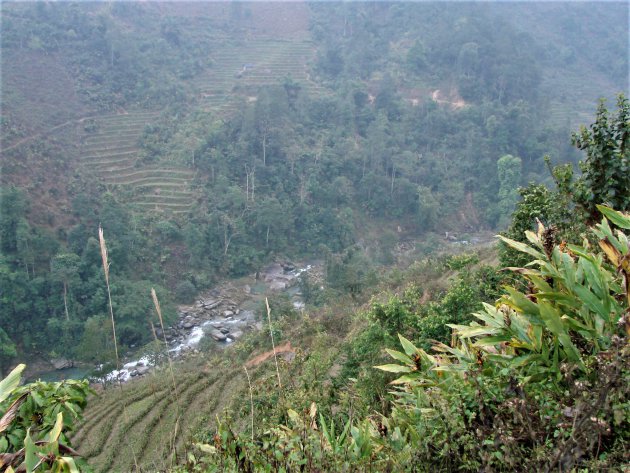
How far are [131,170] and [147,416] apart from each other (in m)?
18.2

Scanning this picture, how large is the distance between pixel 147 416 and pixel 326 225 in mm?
16867

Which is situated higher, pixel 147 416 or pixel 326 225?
pixel 147 416

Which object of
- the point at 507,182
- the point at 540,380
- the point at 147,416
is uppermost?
the point at 540,380

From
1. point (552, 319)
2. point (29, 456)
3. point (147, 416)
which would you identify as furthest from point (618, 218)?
point (147, 416)

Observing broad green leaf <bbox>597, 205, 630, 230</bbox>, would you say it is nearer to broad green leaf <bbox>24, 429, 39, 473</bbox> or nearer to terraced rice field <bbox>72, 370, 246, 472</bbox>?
broad green leaf <bbox>24, 429, 39, 473</bbox>

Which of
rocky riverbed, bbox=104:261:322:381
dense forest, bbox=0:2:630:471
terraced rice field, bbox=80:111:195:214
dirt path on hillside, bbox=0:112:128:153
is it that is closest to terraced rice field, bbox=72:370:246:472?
dense forest, bbox=0:2:630:471

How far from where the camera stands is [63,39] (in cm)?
3125

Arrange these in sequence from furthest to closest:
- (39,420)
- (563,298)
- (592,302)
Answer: (563,298) < (592,302) < (39,420)

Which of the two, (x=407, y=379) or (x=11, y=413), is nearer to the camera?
(x=11, y=413)

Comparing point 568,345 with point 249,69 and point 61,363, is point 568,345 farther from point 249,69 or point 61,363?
point 249,69

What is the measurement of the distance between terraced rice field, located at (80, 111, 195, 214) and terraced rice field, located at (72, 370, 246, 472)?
43.4 feet

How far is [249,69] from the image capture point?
3772 cm

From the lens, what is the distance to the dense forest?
199 centimetres

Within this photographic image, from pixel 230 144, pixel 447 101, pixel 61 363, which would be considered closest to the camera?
pixel 61 363
